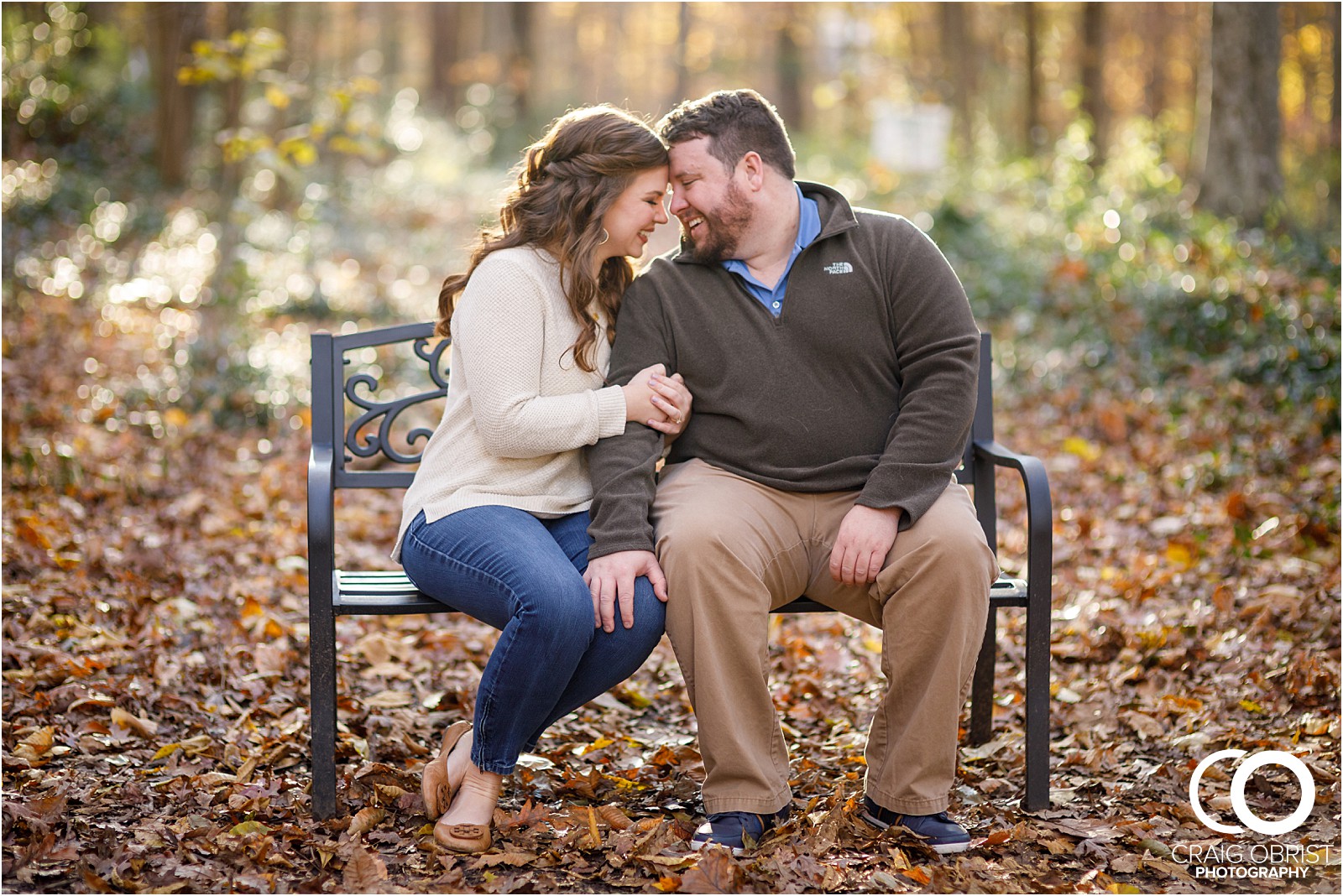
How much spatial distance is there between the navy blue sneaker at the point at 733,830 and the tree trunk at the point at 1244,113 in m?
→ 7.63

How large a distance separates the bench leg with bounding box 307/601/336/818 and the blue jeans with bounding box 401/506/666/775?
0.79 feet

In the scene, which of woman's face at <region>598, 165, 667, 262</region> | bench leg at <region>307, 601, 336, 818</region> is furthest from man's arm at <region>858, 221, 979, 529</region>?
bench leg at <region>307, 601, 336, 818</region>

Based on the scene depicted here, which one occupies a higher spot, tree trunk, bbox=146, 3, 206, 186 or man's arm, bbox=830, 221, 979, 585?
tree trunk, bbox=146, 3, 206, 186

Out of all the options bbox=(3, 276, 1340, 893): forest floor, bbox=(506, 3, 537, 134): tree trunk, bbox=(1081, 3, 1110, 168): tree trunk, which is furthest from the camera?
bbox=(506, 3, 537, 134): tree trunk

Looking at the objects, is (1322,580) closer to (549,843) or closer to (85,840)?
(549,843)

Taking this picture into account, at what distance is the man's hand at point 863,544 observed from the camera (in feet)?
9.48

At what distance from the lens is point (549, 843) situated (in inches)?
110

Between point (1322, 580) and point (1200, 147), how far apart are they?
6093 mm

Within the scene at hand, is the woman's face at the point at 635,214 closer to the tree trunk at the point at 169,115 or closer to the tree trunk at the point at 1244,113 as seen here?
the tree trunk at the point at 1244,113

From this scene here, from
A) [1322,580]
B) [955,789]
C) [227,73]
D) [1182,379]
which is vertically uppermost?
[227,73]

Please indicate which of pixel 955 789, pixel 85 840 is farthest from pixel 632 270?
pixel 85 840

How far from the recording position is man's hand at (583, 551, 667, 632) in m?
2.81

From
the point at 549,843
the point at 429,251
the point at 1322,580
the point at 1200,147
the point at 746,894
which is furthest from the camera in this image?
the point at 429,251

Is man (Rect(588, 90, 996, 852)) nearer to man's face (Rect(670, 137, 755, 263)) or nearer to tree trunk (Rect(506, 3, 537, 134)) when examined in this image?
man's face (Rect(670, 137, 755, 263))
